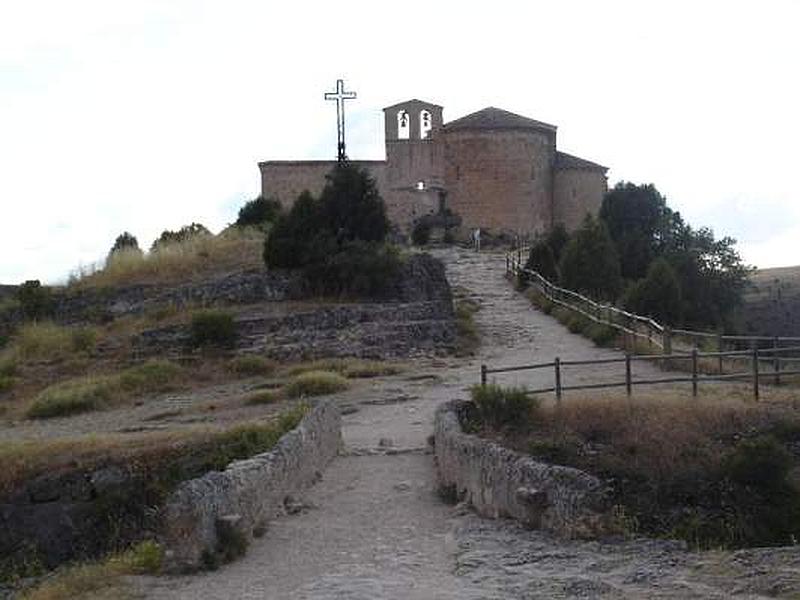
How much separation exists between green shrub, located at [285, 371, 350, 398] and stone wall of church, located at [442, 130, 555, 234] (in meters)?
32.5

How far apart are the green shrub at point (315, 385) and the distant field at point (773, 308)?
26.9 m

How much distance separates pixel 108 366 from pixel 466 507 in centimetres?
1836

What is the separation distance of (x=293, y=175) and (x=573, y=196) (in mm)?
14503

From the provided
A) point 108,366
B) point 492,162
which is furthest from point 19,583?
point 492,162

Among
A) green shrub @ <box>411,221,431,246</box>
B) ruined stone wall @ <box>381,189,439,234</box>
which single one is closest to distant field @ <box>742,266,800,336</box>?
green shrub @ <box>411,221,431,246</box>

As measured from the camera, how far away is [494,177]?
56406mm

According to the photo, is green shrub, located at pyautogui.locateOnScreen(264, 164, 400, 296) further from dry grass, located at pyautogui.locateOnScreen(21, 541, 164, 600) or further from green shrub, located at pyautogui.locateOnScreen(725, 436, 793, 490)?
dry grass, located at pyautogui.locateOnScreen(21, 541, 164, 600)

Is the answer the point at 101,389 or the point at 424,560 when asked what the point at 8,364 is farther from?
the point at 424,560

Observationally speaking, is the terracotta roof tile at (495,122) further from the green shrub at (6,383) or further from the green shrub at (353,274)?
the green shrub at (6,383)

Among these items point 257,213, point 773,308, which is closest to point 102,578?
point 257,213

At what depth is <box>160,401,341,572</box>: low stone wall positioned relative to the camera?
9.77 meters

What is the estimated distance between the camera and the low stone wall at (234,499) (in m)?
9.77

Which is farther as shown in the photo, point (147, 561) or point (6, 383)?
point (6, 383)

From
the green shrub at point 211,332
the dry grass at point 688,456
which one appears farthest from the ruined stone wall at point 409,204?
the dry grass at point 688,456
